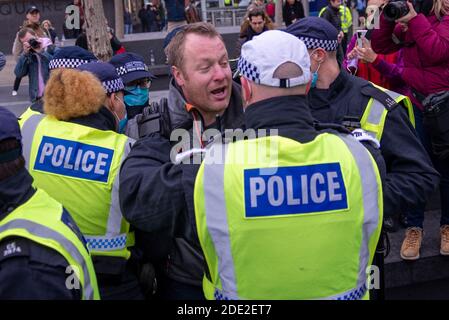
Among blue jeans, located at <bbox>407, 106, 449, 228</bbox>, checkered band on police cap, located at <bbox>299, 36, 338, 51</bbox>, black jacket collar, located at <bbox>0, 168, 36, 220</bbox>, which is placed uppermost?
checkered band on police cap, located at <bbox>299, 36, 338, 51</bbox>

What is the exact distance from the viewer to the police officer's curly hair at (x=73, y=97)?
2670mm

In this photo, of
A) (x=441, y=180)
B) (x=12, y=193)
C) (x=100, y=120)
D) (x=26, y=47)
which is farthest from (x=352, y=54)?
(x=26, y=47)

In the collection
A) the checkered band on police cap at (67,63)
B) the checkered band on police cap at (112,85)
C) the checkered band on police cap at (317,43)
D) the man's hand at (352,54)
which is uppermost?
the checkered band on police cap at (317,43)

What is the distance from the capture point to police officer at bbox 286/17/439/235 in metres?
2.47

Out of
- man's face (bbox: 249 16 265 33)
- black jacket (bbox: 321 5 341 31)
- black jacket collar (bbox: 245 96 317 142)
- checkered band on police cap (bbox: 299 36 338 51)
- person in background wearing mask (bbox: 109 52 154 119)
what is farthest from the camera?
black jacket (bbox: 321 5 341 31)

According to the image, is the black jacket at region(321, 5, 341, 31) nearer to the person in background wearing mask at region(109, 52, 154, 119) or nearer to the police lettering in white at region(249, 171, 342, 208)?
the person in background wearing mask at region(109, 52, 154, 119)

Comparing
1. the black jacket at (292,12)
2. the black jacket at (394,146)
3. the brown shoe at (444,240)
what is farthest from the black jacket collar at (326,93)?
the black jacket at (292,12)

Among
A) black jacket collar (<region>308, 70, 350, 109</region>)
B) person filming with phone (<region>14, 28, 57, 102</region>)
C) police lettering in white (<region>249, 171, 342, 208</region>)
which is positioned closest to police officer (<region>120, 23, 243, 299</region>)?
black jacket collar (<region>308, 70, 350, 109</region>)

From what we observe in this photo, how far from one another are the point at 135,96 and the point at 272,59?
2033 millimetres

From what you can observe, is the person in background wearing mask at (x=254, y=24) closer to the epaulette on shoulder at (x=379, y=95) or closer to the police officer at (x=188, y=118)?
the epaulette on shoulder at (x=379, y=95)

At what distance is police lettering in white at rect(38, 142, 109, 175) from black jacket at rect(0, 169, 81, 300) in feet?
2.62

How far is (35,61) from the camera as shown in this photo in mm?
8719

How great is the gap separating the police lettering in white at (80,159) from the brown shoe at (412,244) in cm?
253

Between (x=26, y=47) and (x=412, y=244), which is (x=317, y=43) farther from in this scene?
(x=26, y=47)
